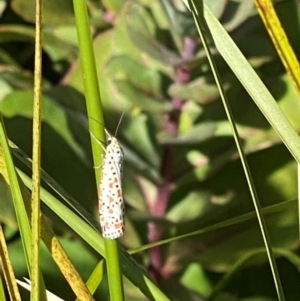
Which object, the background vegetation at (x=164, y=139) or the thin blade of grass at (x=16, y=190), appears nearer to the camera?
the thin blade of grass at (x=16, y=190)

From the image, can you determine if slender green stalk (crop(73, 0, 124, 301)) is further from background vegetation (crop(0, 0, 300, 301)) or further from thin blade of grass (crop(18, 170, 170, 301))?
background vegetation (crop(0, 0, 300, 301))

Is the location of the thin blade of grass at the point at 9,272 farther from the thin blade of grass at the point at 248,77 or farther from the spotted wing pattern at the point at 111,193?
the thin blade of grass at the point at 248,77

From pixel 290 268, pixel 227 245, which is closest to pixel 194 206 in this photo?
pixel 227 245

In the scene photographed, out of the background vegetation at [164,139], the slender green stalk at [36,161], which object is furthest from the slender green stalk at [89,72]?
the background vegetation at [164,139]

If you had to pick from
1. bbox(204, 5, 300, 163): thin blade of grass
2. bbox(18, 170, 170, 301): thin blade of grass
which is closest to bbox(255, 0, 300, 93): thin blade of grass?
bbox(204, 5, 300, 163): thin blade of grass

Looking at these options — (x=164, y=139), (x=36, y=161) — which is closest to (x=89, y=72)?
(x=36, y=161)

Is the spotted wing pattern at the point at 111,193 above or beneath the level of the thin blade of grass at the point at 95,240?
above

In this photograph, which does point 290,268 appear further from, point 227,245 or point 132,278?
point 132,278
